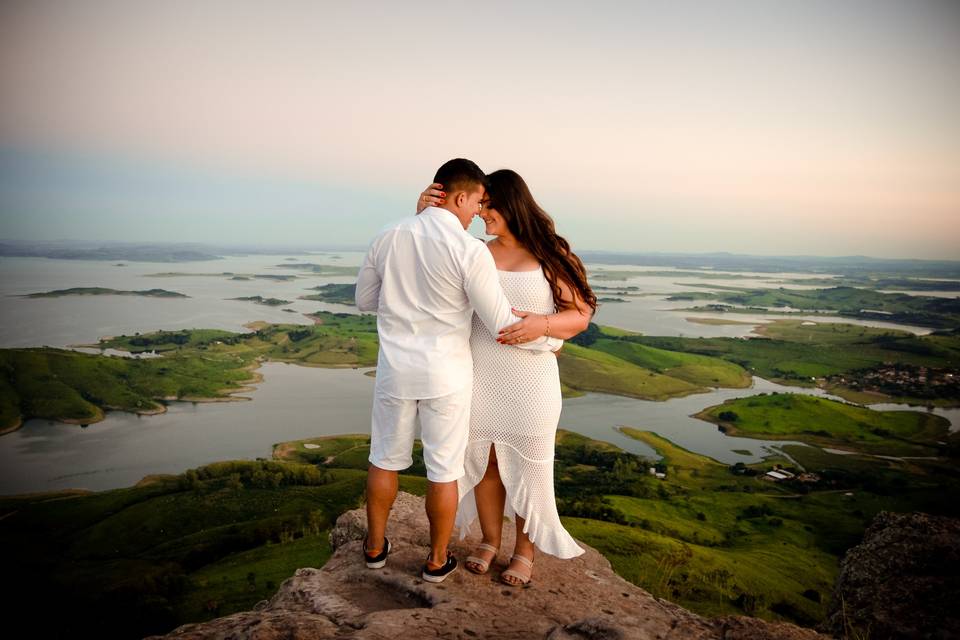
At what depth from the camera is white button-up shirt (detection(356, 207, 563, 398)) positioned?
10.6 feet

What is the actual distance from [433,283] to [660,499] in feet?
145

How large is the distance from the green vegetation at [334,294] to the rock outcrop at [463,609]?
126 metres

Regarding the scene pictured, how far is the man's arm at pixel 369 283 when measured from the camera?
3416mm

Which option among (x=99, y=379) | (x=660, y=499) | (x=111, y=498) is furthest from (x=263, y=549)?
(x=99, y=379)

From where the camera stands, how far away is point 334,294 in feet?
454

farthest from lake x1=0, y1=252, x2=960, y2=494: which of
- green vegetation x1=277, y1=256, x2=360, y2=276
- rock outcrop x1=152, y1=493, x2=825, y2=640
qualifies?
green vegetation x1=277, y1=256, x2=360, y2=276

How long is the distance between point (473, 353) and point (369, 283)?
0.82m

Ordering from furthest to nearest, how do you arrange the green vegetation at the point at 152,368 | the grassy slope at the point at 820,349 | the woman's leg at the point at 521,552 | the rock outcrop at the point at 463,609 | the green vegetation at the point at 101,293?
the green vegetation at the point at 101,293
the grassy slope at the point at 820,349
the green vegetation at the point at 152,368
the woman's leg at the point at 521,552
the rock outcrop at the point at 463,609

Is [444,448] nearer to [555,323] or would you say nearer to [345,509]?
[555,323]

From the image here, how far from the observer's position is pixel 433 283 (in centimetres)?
329

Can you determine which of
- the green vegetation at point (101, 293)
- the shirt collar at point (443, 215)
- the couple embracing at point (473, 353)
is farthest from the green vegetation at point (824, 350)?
the green vegetation at point (101, 293)

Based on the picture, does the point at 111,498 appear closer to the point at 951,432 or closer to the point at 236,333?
the point at 236,333

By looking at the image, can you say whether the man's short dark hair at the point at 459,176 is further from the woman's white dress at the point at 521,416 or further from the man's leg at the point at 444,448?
the man's leg at the point at 444,448

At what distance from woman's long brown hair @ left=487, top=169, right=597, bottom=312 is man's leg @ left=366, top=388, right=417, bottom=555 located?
4.01ft
